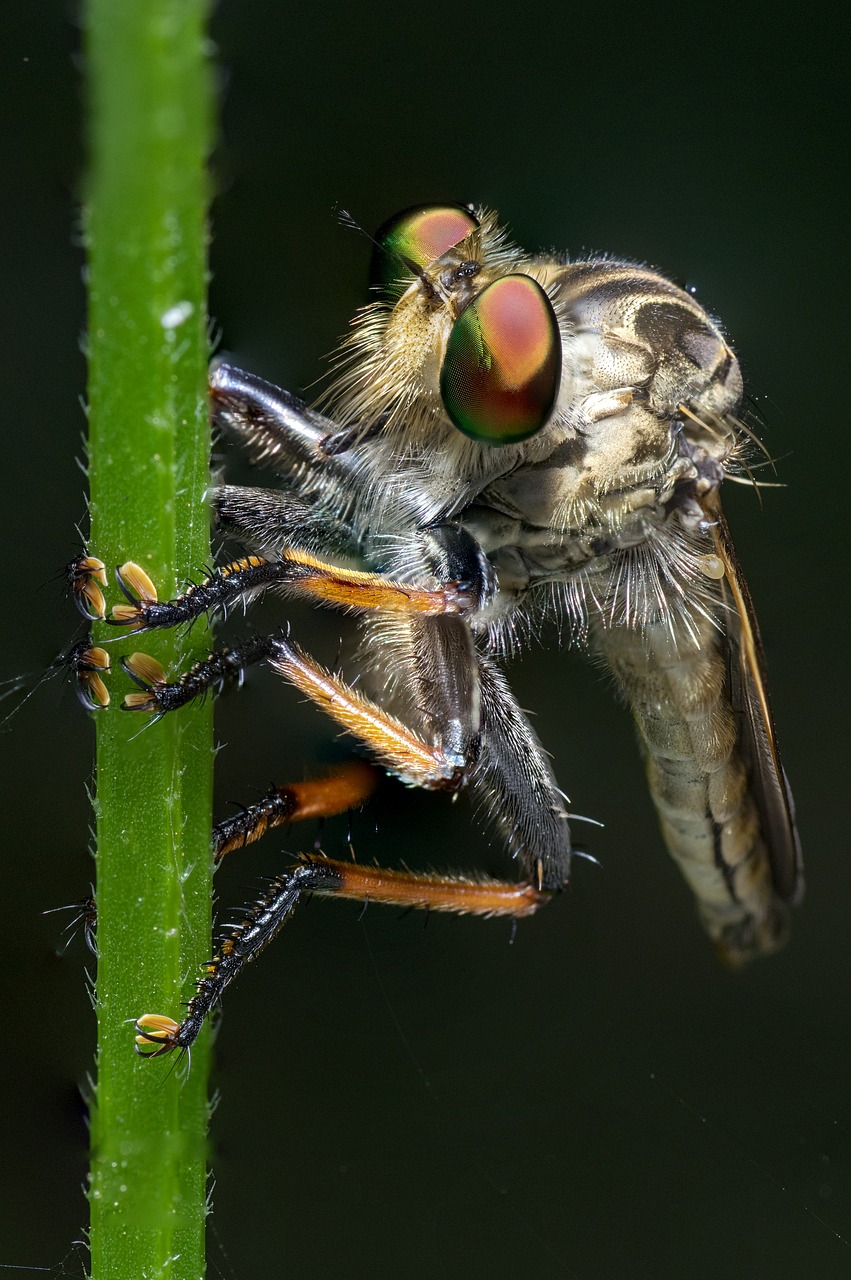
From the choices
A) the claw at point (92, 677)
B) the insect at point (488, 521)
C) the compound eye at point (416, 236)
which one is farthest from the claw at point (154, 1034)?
the compound eye at point (416, 236)

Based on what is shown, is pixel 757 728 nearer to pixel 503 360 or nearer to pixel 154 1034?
pixel 503 360

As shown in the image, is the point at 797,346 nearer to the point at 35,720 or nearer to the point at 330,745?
the point at 330,745

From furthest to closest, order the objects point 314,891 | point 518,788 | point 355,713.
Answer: point 518,788, point 314,891, point 355,713

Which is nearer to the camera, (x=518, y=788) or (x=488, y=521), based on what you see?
(x=488, y=521)

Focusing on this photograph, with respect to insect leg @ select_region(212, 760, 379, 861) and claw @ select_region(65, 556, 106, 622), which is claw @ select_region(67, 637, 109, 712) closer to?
claw @ select_region(65, 556, 106, 622)

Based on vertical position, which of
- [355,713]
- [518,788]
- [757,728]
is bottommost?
[518,788]

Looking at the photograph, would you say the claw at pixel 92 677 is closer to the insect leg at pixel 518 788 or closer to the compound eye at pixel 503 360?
the compound eye at pixel 503 360

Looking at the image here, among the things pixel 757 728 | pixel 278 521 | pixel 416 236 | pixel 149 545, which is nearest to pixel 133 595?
pixel 149 545

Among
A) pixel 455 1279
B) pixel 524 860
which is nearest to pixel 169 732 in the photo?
pixel 524 860
